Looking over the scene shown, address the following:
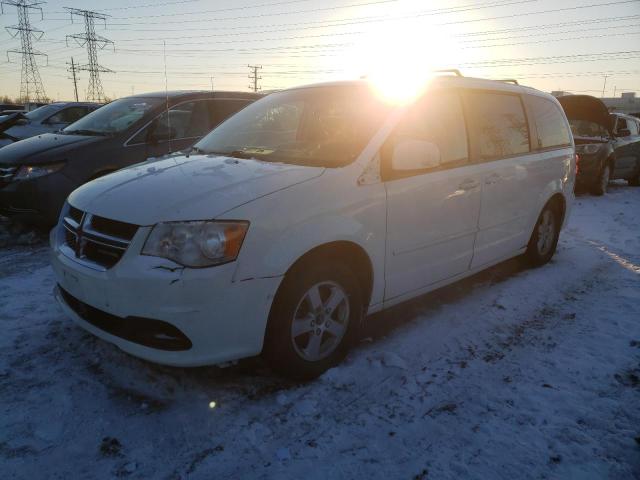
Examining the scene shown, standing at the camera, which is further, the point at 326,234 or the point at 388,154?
the point at 388,154

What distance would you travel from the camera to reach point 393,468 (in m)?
2.08

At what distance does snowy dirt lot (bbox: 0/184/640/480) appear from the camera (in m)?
2.10

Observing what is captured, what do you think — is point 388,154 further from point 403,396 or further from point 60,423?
point 60,423

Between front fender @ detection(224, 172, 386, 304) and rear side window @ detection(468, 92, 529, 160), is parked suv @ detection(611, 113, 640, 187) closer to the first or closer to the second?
rear side window @ detection(468, 92, 529, 160)

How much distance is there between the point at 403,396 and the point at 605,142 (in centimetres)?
992

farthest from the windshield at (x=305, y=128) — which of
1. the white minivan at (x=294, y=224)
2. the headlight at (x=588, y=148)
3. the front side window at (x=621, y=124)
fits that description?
the front side window at (x=621, y=124)

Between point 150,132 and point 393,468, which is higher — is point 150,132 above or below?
above

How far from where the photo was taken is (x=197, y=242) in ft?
7.32

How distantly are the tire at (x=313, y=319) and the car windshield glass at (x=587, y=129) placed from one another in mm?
9900

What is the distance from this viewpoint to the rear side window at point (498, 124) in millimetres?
3730

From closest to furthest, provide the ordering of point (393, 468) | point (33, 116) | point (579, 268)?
point (393, 468) < point (579, 268) < point (33, 116)

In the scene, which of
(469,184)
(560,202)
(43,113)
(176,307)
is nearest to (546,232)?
(560,202)

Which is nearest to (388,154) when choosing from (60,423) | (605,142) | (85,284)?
(85,284)

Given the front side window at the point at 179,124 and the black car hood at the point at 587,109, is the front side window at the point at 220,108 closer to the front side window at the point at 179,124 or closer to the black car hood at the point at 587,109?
the front side window at the point at 179,124
